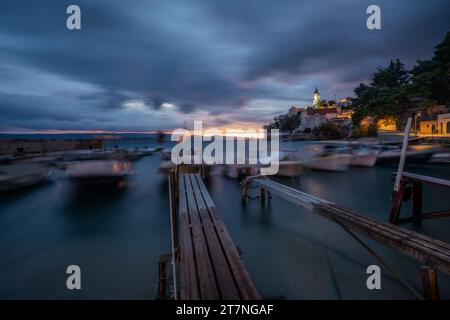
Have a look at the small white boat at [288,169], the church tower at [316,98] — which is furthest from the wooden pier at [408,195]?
the church tower at [316,98]

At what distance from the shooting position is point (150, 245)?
22.7 ft

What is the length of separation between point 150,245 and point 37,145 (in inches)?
1342

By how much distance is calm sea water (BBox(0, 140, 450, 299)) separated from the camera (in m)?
4.71

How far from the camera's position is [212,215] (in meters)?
4.68

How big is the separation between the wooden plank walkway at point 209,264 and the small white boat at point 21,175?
14.5 m

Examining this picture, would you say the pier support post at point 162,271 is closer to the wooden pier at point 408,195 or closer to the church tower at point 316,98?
the wooden pier at point 408,195

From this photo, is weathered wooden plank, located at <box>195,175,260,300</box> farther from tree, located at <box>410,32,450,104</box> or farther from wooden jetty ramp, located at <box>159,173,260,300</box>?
tree, located at <box>410,32,450,104</box>

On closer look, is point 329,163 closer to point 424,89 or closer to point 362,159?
point 362,159

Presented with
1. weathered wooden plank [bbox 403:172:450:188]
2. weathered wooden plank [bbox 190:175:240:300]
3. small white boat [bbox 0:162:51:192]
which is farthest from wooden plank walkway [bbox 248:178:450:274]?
small white boat [bbox 0:162:51:192]

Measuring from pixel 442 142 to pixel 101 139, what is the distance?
49846 millimetres

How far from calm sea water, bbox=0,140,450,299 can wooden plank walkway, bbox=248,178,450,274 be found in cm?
138
